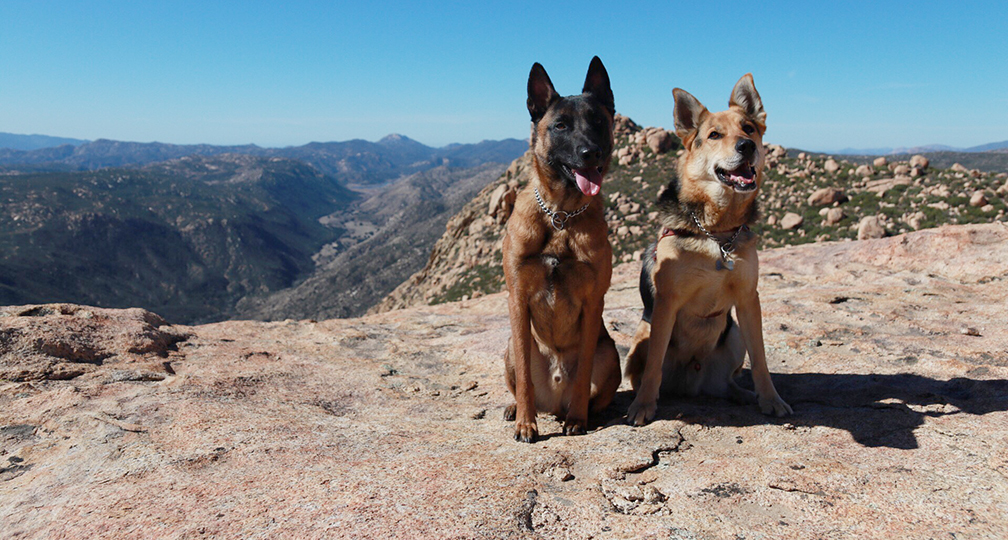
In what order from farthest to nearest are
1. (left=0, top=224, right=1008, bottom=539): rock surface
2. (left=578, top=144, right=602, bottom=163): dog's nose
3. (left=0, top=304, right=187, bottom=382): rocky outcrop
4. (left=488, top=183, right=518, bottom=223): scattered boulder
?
(left=488, top=183, right=518, bottom=223): scattered boulder < (left=0, top=304, right=187, bottom=382): rocky outcrop < (left=578, top=144, right=602, bottom=163): dog's nose < (left=0, top=224, right=1008, bottom=539): rock surface

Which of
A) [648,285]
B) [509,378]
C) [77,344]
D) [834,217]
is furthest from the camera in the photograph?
[834,217]

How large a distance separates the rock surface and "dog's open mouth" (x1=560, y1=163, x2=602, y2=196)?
2.25 m

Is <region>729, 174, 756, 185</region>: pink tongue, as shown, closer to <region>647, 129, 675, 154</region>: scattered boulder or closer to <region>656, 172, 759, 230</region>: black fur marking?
<region>656, 172, 759, 230</region>: black fur marking

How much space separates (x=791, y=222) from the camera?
28.2 metres

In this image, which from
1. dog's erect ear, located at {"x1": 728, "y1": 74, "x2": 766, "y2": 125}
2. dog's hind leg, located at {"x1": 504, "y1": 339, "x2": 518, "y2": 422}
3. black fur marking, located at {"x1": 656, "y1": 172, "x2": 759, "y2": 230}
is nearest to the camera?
black fur marking, located at {"x1": 656, "y1": 172, "x2": 759, "y2": 230}

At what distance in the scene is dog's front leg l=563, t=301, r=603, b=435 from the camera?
16.2ft

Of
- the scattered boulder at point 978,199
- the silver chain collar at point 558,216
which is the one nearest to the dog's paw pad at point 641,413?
the silver chain collar at point 558,216

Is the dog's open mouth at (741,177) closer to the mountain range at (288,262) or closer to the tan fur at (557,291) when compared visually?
the tan fur at (557,291)

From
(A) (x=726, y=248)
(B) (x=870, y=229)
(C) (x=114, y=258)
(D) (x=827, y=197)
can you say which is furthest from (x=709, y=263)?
(C) (x=114, y=258)

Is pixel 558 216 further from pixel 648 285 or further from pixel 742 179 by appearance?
pixel 742 179

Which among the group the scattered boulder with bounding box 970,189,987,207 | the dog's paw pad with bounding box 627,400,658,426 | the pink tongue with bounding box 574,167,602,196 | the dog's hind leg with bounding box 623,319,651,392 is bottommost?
the dog's paw pad with bounding box 627,400,658,426

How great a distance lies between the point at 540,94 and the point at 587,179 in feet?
3.63

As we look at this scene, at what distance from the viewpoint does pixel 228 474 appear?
12.1 ft

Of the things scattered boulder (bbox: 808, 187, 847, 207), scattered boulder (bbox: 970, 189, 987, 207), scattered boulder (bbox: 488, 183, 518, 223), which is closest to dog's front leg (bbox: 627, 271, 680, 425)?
scattered boulder (bbox: 970, 189, 987, 207)
